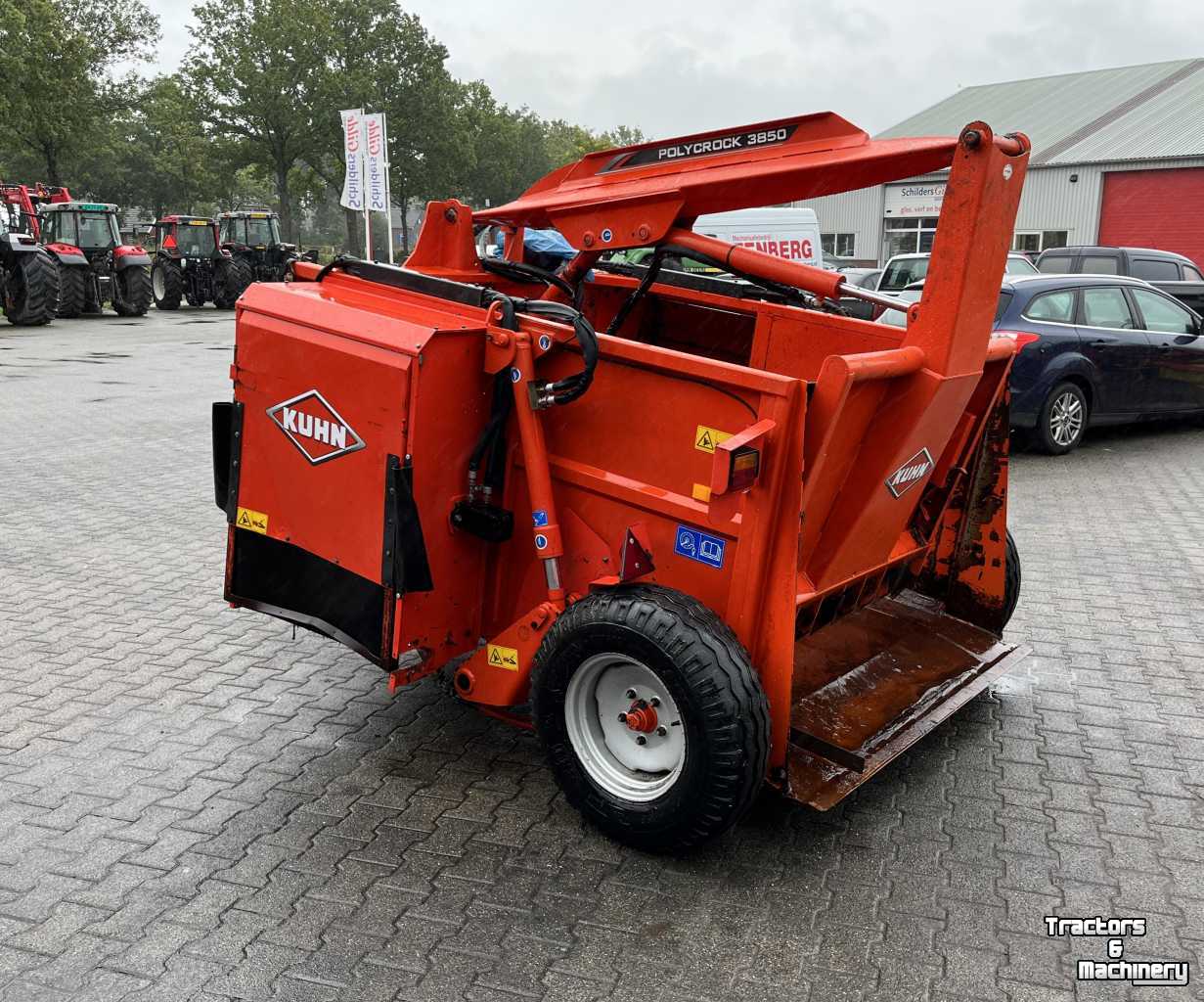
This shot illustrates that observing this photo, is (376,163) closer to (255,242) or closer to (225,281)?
(225,281)

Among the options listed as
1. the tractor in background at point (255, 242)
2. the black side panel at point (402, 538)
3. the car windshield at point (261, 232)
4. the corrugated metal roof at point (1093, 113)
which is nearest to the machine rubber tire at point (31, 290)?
the tractor in background at point (255, 242)

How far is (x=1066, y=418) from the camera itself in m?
9.46

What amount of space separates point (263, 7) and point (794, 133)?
4989 centimetres

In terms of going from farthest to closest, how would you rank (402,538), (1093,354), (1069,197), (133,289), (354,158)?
(1069,197)
(354,158)
(133,289)
(1093,354)
(402,538)

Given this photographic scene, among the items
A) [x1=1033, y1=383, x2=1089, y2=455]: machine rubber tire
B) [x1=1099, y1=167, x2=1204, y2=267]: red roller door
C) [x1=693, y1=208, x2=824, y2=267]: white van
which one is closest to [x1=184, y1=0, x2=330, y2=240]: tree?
[x1=1099, y1=167, x2=1204, y2=267]: red roller door

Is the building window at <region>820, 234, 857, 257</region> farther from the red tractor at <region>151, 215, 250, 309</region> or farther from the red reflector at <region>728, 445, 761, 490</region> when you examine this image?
the red reflector at <region>728, 445, 761, 490</region>

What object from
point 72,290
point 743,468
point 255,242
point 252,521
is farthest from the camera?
point 255,242

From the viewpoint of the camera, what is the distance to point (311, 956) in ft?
9.37

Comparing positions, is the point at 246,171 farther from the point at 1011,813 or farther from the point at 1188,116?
the point at 1011,813

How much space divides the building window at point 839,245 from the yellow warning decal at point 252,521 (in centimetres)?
3643

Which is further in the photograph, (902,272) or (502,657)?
(902,272)

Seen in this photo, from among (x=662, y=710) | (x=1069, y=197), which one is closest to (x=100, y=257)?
(x=662, y=710)

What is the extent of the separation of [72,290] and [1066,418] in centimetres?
2069

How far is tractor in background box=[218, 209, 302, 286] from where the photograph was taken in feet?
92.4
